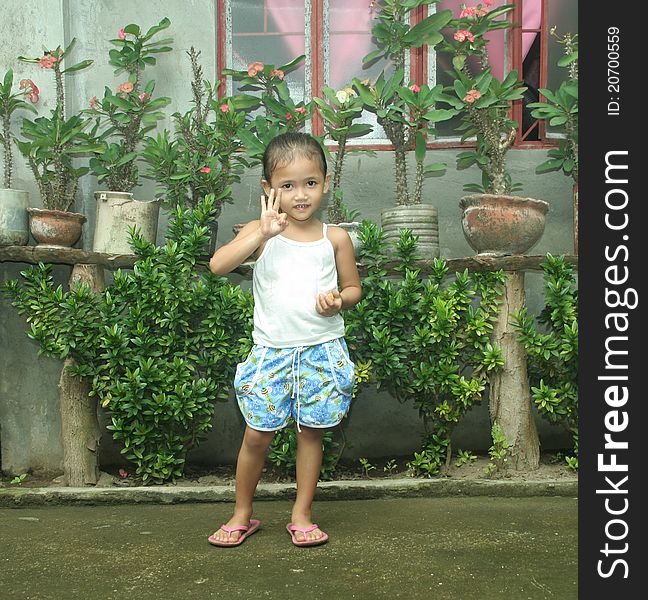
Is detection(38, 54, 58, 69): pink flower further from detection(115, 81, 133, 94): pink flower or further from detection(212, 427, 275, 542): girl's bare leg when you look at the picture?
detection(212, 427, 275, 542): girl's bare leg

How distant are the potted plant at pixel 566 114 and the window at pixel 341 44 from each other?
208mm

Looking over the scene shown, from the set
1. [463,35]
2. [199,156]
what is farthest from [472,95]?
[199,156]

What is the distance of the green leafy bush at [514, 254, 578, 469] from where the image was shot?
3920 millimetres

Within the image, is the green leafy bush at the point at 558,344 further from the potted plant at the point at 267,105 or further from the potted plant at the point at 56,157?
the potted plant at the point at 56,157

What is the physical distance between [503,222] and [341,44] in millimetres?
1626

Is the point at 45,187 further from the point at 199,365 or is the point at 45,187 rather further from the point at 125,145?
the point at 199,365

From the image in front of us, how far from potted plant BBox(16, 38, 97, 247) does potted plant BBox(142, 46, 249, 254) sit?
1.29 feet

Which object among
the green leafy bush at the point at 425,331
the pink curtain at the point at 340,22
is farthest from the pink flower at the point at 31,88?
the green leafy bush at the point at 425,331

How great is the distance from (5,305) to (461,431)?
2.71m

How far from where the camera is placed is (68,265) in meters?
4.38

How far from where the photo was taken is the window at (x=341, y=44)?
4699 mm

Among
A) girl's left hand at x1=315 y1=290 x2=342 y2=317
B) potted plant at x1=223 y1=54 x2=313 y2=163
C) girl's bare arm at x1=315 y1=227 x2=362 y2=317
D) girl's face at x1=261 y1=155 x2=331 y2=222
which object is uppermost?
potted plant at x1=223 y1=54 x2=313 y2=163

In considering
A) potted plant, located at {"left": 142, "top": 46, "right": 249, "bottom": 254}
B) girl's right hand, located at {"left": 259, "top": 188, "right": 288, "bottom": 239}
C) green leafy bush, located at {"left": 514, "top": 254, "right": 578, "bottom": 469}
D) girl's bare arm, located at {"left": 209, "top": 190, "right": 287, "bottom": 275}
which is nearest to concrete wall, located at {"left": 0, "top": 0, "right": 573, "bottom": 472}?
potted plant, located at {"left": 142, "top": 46, "right": 249, "bottom": 254}

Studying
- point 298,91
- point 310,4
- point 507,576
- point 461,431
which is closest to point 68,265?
point 298,91
